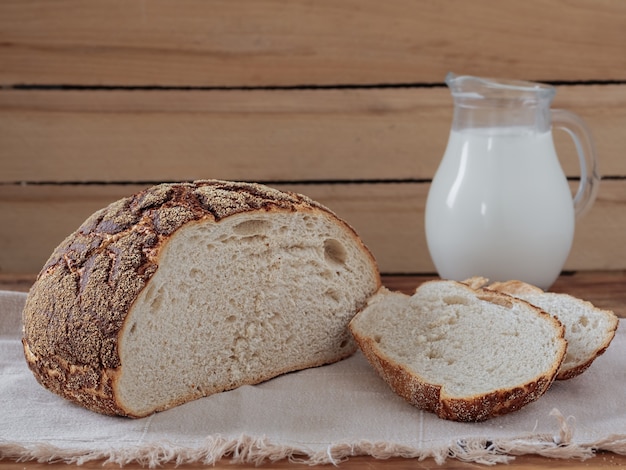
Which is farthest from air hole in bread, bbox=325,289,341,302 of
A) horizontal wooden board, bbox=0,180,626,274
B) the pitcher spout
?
horizontal wooden board, bbox=0,180,626,274

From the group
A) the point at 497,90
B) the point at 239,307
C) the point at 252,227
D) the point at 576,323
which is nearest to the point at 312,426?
the point at 239,307

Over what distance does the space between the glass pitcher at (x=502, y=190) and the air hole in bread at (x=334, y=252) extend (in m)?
0.41

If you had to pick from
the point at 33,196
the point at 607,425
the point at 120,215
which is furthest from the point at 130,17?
the point at 607,425

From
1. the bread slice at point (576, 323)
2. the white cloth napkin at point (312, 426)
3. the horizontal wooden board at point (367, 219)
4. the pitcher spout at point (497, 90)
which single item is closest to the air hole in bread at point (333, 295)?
the white cloth napkin at point (312, 426)

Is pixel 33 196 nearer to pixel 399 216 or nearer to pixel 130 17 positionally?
pixel 130 17

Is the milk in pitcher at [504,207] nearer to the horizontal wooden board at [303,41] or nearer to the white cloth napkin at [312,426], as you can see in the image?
the white cloth napkin at [312,426]

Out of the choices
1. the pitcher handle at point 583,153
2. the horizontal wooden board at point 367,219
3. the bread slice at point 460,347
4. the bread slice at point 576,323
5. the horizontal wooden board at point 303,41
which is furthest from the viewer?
the horizontal wooden board at point 367,219

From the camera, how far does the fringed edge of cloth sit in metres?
1.41

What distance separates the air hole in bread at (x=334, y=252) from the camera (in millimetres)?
1895

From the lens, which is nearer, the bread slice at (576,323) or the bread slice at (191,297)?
the bread slice at (191,297)

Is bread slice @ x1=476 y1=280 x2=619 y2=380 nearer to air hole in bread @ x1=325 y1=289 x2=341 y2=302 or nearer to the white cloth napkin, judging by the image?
the white cloth napkin

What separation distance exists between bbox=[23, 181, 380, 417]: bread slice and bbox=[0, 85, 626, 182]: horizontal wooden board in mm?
996

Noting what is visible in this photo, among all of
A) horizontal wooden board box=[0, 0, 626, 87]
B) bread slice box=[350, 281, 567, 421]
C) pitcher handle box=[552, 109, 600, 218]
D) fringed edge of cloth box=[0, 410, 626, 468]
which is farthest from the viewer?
horizontal wooden board box=[0, 0, 626, 87]

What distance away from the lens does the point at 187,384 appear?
1709 mm
